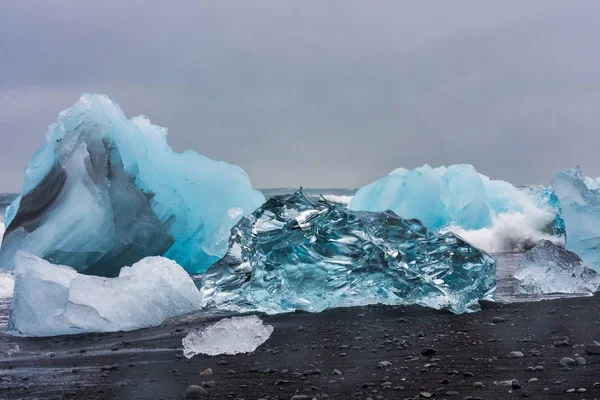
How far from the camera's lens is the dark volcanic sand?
3605mm

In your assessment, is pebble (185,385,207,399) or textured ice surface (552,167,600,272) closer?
pebble (185,385,207,399)

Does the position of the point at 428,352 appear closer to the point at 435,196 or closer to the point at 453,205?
the point at 435,196

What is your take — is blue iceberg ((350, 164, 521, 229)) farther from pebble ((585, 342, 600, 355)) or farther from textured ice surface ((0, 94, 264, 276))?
pebble ((585, 342, 600, 355))

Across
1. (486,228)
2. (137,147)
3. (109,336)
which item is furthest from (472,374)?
(486,228)

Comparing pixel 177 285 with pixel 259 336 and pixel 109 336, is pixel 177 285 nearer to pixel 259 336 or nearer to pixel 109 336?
pixel 109 336

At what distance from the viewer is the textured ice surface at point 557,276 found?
7.18 m

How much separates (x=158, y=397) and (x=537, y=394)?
2032 mm

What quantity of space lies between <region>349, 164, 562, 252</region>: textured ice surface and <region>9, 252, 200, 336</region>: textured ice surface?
27.9 feet

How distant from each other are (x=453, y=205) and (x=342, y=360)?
1045 cm

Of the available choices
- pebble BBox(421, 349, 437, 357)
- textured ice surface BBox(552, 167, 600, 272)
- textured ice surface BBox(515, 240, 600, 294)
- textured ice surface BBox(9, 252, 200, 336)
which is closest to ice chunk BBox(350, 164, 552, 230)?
textured ice surface BBox(552, 167, 600, 272)

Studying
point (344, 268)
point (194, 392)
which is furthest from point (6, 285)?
point (194, 392)

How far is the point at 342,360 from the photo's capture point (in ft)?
14.2

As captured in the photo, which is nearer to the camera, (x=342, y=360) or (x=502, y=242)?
(x=342, y=360)

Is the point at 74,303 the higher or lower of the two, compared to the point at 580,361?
lower
